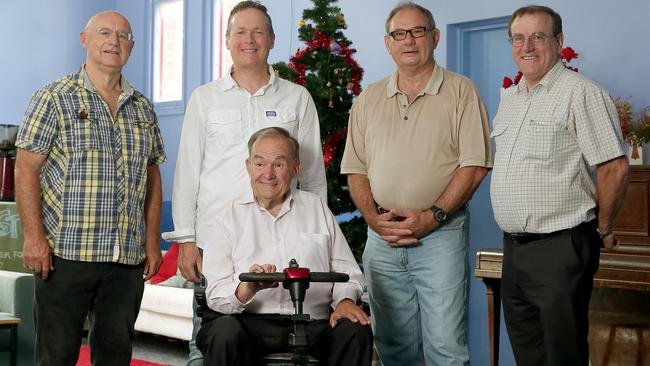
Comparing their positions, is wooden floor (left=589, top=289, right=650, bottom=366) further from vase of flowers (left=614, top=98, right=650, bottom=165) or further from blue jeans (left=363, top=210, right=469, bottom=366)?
blue jeans (left=363, top=210, right=469, bottom=366)

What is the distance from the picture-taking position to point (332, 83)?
577 cm

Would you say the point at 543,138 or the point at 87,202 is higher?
the point at 543,138

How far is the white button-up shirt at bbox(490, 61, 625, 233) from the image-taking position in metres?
2.97

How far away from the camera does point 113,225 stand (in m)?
3.21

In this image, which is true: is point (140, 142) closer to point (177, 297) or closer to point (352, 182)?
point (352, 182)

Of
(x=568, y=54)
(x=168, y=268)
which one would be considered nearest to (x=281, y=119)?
(x=568, y=54)

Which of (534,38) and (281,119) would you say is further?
(281,119)

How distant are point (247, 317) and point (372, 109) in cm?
98

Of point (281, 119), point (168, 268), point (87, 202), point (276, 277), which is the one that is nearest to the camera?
point (276, 277)

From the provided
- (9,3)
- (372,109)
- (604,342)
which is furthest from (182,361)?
(9,3)

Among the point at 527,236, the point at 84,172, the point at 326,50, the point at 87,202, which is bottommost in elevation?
the point at 527,236

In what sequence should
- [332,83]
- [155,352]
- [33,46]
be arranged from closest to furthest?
[332,83] < [155,352] < [33,46]

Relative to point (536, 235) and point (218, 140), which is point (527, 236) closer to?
point (536, 235)

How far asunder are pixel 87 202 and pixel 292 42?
177 inches
